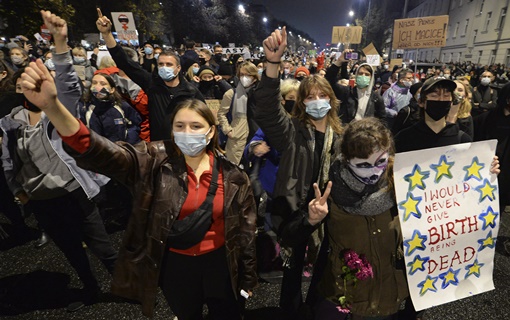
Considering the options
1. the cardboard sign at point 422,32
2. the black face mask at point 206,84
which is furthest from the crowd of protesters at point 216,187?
the cardboard sign at point 422,32

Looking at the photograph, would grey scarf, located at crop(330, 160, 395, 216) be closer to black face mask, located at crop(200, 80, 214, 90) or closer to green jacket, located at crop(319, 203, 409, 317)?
green jacket, located at crop(319, 203, 409, 317)

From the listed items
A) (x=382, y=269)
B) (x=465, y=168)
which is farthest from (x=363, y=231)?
(x=465, y=168)

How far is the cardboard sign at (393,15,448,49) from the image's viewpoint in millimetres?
8203

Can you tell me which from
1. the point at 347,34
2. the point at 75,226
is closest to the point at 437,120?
the point at 75,226

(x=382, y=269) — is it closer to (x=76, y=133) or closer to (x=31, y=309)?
(x=76, y=133)

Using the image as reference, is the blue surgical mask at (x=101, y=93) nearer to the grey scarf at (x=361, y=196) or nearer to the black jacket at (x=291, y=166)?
the black jacket at (x=291, y=166)

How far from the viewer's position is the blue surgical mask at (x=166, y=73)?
3979 millimetres

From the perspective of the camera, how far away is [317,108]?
250 cm

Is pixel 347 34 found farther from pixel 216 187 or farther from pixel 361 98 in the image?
pixel 216 187

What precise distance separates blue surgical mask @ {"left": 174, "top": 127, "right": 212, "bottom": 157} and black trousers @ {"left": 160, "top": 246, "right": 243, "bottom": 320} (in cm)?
70

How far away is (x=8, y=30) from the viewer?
→ 15523 mm

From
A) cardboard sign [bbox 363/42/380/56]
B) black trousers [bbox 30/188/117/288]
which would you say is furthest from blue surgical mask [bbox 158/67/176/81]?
cardboard sign [bbox 363/42/380/56]

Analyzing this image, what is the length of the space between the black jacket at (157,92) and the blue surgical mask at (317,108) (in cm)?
194

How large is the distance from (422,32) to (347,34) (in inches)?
121
